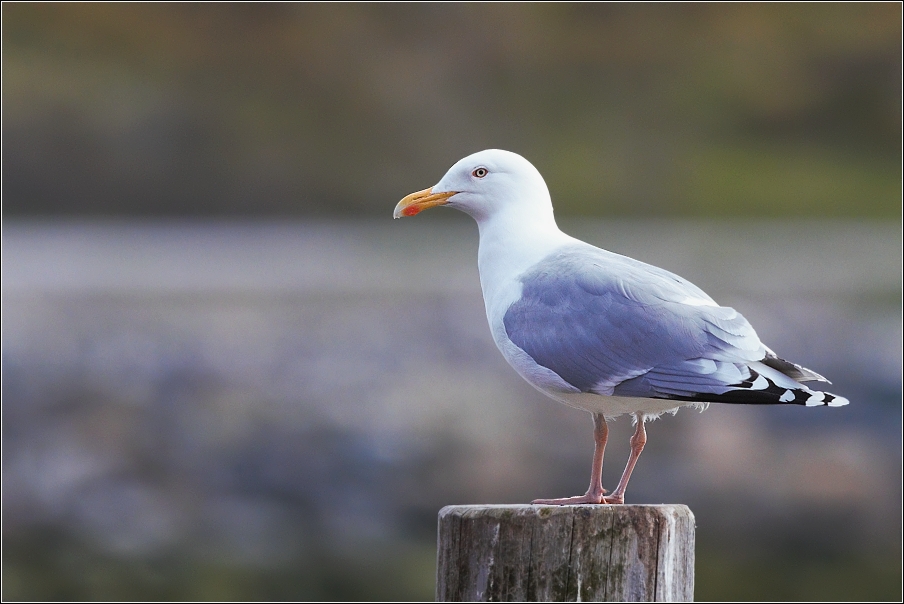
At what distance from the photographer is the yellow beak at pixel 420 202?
4.06 meters

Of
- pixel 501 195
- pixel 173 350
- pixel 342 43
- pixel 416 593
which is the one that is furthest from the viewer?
pixel 342 43

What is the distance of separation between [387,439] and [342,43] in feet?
48.3

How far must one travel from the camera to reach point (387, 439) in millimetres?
9125

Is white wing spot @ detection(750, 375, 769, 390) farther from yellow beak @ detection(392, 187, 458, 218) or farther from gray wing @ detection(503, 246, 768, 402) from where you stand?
yellow beak @ detection(392, 187, 458, 218)

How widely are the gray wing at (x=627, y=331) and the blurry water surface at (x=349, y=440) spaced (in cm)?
473

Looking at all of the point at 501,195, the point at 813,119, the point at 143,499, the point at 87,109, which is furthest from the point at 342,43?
the point at 501,195

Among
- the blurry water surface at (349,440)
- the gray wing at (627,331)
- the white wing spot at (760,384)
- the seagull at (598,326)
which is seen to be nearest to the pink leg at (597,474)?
the seagull at (598,326)

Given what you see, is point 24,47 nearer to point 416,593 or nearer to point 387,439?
point 387,439

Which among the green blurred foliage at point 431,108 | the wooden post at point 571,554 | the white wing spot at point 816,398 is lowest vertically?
the wooden post at point 571,554

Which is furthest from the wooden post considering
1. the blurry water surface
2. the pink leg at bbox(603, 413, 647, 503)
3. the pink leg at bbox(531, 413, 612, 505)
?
the blurry water surface

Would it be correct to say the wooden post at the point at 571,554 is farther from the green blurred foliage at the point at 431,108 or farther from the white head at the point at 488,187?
the green blurred foliage at the point at 431,108

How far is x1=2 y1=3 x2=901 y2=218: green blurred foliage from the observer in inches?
767

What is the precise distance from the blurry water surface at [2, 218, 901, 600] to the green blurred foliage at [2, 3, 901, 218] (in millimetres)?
7899

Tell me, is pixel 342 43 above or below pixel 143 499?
above
